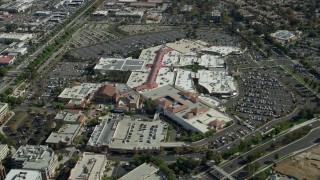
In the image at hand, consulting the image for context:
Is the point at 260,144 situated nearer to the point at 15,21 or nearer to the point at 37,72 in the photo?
the point at 37,72

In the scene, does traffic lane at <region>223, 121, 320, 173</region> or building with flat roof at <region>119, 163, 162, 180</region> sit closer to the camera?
building with flat roof at <region>119, 163, 162, 180</region>

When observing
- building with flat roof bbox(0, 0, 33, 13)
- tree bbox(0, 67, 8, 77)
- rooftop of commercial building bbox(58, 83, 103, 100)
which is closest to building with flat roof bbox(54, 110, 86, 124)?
rooftop of commercial building bbox(58, 83, 103, 100)

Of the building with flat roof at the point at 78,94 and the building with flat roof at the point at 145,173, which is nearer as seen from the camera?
the building with flat roof at the point at 145,173

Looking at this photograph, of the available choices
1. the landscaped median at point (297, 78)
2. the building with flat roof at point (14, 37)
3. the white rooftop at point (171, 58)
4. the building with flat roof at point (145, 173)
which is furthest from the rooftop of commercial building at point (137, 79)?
the building with flat roof at point (14, 37)

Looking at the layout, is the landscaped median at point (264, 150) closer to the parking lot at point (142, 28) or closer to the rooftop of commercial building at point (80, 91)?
the rooftop of commercial building at point (80, 91)

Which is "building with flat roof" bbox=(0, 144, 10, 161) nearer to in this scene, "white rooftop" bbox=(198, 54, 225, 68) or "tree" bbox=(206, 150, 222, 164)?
"tree" bbox=(206, 150, 222, 164)

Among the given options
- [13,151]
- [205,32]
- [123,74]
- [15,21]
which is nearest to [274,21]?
[205,32]
